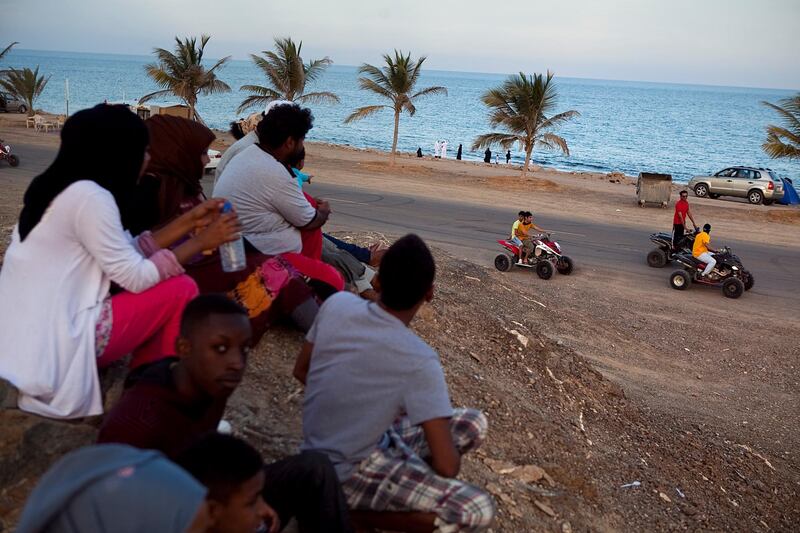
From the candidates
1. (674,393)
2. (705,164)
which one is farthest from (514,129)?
(705,164)

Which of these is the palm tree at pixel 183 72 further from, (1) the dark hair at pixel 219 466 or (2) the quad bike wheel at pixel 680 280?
(1) the dark hair at pixel 219 466

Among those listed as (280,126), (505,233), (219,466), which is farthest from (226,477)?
(505,233)

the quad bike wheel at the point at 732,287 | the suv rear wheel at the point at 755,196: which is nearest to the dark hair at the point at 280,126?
the quad bike wheel at the point at 732,287

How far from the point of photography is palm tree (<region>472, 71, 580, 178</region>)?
29625 millimetres

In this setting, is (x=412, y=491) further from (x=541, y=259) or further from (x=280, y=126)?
(x=541, y=259)

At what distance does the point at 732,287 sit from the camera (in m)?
15.0

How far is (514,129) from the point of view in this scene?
1198 inches

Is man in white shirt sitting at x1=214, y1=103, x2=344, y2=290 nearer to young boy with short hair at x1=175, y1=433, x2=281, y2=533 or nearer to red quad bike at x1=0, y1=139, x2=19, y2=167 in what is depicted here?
young boy with short hair at x1=175, y1=433, x2=281, y2=533

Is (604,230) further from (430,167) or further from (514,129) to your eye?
(430,167)

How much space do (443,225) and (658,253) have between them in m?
5.28

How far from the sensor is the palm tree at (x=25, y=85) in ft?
129

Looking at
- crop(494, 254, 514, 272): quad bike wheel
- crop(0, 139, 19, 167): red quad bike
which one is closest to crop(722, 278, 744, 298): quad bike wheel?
crop(494, 254, 514, 272): quad bike wheel

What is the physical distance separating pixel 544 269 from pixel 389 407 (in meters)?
12.3

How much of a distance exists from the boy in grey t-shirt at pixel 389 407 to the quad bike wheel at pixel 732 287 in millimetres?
13129
